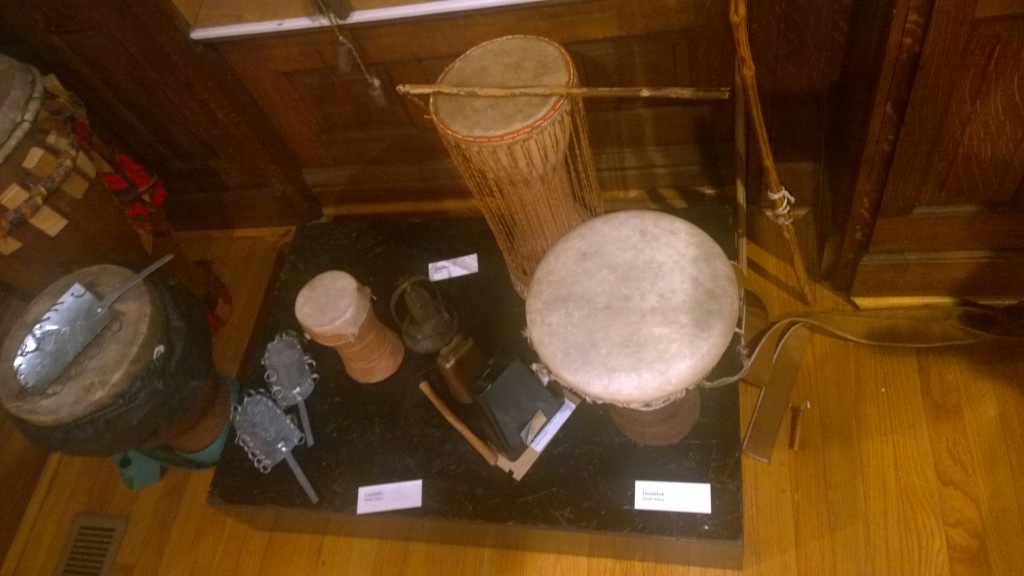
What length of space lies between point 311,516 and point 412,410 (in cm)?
32

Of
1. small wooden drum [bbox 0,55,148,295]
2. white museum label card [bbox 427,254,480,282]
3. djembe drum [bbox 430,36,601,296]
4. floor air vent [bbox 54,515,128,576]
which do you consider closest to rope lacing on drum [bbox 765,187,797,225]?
djembe drum [bbox 430,36,601,296]

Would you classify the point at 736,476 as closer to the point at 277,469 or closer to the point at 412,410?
the point at 412,410

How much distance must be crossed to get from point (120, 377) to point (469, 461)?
706 mm

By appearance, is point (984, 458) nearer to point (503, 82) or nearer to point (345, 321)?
point (503, 82)

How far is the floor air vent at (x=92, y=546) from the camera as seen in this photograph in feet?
6.19

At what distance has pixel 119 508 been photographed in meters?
1.95

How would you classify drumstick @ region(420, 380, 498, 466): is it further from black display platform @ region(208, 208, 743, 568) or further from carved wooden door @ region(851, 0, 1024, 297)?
carved wooden door @ region(851, 0, 1024, 297)

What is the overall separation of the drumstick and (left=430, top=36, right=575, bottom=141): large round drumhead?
59 centimetres

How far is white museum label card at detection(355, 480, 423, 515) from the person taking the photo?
1.65 meters

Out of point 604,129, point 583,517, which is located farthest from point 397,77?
point 583,517

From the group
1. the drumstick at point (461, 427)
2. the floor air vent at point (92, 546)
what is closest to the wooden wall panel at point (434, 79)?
the drumstick at point (461, 427)

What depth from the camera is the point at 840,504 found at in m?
1.58

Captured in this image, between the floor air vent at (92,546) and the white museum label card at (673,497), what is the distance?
127 cm

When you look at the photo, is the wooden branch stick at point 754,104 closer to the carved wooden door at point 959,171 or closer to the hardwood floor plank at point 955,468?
the carved wooden door at point 959,171
